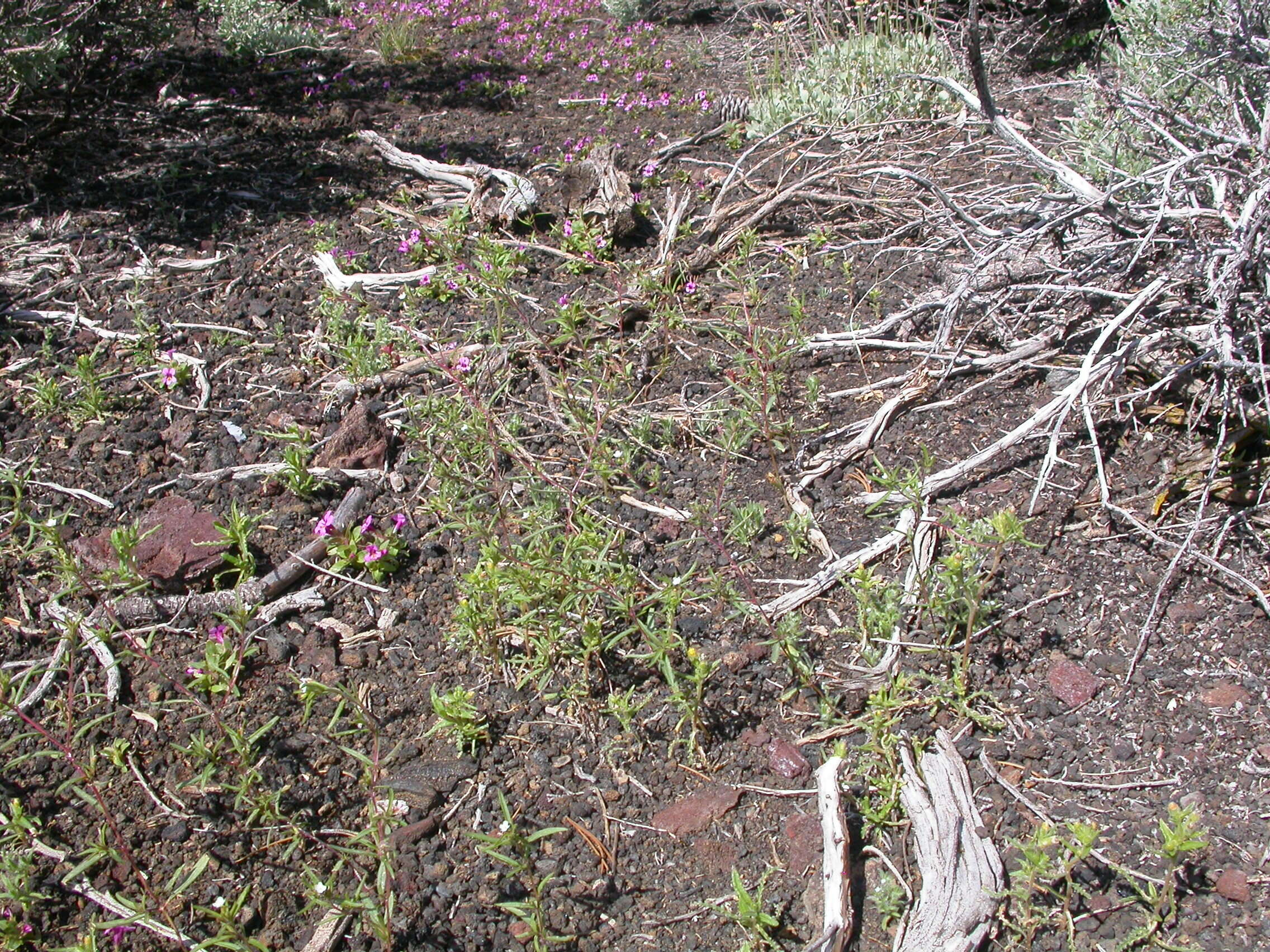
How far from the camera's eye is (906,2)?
259 inches

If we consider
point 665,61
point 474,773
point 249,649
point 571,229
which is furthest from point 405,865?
point 665,61

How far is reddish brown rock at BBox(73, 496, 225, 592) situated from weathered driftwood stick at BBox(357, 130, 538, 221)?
2.20 meters

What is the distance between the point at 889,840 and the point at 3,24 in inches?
206

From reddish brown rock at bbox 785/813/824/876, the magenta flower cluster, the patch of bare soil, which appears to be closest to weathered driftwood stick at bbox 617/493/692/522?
the patch of bare soil

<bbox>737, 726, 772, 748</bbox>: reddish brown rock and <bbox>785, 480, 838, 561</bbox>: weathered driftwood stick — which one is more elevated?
<bbox>785, 480, 838, 561</bbox>: weathered driftwood stick

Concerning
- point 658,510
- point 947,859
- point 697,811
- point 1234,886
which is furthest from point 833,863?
point 658,510

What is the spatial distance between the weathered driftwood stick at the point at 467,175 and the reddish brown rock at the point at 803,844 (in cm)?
322

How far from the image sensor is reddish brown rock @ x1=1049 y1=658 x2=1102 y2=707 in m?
2.48

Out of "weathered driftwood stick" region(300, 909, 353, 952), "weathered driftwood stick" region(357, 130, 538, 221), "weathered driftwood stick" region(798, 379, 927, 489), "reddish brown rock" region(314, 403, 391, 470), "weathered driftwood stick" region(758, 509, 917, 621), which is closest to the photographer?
"weathered driftwood stick" region(300, 909, 353, 952)

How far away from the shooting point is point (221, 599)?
295 cm

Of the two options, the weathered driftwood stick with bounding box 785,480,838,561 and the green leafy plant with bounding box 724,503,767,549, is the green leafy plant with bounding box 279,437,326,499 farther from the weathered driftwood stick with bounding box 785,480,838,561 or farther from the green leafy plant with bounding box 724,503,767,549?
the weathered driftwood stick with bounding box 785,480,838,561

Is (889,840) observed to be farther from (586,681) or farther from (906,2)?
(906,2)

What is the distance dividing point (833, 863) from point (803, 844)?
15cm

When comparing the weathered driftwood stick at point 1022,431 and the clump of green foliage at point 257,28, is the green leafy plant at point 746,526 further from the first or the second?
the clump of green foliage at point 257,28
